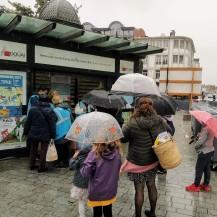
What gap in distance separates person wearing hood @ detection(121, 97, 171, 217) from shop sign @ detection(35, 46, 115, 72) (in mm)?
4830

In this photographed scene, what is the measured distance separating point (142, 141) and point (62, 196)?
6.73 feet

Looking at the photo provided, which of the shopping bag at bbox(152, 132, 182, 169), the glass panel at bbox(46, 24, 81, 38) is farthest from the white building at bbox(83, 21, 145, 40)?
the shopping bag at bbox(152, 132, 182, 169)

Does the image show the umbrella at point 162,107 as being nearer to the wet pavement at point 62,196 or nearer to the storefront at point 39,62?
the wet pavement at point 62,196

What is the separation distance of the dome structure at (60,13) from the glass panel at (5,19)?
11.7 feet

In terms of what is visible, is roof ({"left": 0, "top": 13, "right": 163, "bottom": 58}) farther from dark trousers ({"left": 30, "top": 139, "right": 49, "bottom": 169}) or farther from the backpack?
dark trousers ({"left": 30, "top": 139, "right": 49, "bottom": 169})

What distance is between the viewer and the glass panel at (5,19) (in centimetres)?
713

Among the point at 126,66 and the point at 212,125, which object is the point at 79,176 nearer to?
the point at 212,125

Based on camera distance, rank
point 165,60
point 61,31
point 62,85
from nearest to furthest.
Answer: point 61,31 < point 62,85 < point 165,60

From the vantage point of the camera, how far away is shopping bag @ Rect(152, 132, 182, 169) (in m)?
4.20

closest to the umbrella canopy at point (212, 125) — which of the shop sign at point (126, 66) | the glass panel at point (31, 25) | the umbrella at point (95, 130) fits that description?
the umbrella at point (95, 130)

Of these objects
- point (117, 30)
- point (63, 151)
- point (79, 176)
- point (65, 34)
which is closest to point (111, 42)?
point (65, 34)

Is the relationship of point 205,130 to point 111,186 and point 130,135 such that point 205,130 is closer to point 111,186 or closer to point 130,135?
point 130,135

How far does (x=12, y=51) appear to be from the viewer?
7.91 meters

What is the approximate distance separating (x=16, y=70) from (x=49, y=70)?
1.05 metres
